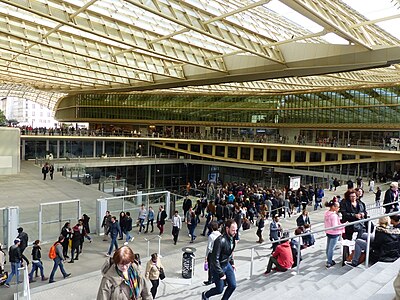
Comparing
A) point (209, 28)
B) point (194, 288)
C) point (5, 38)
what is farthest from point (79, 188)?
point (194, 288)

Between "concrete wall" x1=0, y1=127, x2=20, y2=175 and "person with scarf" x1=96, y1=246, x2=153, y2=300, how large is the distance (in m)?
29.2

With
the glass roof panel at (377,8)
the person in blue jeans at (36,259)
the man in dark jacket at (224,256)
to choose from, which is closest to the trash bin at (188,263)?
the man in dark jacket at (224,256)

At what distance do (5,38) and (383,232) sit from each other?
22117 mm

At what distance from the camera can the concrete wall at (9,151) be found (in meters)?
28.7

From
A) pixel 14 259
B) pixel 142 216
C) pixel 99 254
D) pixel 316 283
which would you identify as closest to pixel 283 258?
pixel 316 283

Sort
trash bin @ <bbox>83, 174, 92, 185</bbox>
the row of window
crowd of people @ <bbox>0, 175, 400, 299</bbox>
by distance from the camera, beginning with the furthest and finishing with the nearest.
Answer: the row of window → trash bin @ <bbox>83, 174, 92, 185</bbox> → crowd of people @ <bbox>0, 175, 400, 299</bbox>

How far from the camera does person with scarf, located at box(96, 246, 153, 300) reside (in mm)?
3246

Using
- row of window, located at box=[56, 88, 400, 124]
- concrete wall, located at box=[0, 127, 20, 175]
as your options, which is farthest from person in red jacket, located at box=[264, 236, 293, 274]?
row of window, located at box=[56, 88, 400, 124]

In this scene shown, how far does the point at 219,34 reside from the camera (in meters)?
16.0

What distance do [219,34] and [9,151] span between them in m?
21.5

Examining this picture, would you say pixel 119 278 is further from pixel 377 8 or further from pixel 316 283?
pixel 377 8

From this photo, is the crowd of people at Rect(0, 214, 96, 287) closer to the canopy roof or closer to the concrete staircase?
the concrete staircase

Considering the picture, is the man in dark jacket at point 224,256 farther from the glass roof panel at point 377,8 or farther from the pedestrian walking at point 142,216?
A: the glass roof panel at point 377,8

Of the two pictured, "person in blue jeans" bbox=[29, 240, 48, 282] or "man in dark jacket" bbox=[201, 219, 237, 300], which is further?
"person in blue jeans" bbox=[29, 240, 48, 282]
